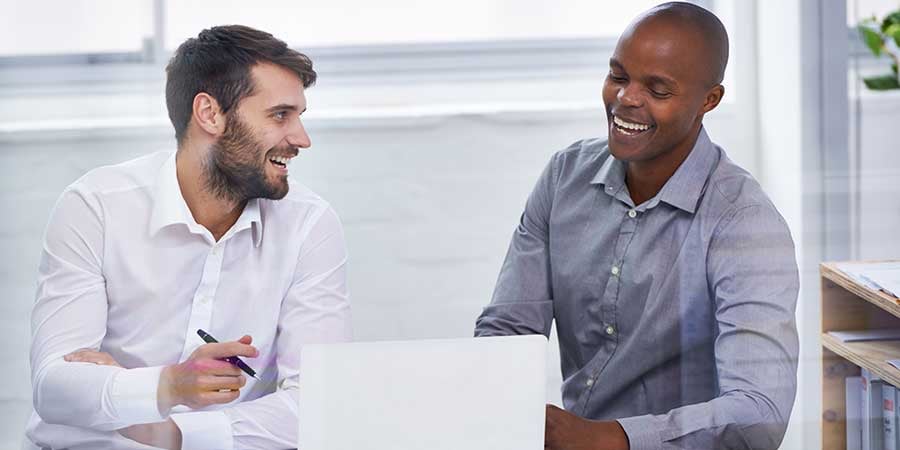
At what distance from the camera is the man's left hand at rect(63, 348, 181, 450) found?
64.1 inches

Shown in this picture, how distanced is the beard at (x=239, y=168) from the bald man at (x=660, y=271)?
0.43 metres

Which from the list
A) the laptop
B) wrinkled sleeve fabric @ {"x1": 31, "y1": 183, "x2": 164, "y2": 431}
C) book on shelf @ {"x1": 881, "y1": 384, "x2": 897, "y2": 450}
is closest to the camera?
the laptop

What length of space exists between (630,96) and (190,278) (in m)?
0.76

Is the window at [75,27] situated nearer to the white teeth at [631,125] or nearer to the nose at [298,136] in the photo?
the nose at [298,136]

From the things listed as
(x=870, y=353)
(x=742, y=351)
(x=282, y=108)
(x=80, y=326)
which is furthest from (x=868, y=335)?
(x=80, y=326)

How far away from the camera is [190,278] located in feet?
5.42

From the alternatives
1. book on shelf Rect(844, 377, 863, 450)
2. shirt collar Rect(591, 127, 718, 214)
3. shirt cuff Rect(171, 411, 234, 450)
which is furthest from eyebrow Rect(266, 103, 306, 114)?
book on shelf Rect(844, 377, 863, 450)

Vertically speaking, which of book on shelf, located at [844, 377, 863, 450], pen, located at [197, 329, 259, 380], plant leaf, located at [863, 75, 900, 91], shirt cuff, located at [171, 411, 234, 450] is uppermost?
plant leaf, located at [863, 75, 900, 91]

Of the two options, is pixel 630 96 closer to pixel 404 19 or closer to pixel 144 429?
pixel 404 19

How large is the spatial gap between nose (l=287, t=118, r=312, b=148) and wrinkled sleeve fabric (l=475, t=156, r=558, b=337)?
389mm

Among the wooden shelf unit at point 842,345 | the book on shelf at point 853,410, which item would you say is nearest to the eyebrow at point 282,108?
the wooden shelf unit at point 842,345

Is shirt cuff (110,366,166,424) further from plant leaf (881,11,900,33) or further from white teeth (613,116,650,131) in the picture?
plant leaf (881,11,900,33)

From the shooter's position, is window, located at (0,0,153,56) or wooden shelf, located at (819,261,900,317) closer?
window, located at (0,0,153,56)

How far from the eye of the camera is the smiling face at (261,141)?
1.63 metres
